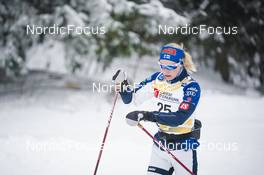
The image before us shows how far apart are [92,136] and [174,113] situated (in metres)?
3.46

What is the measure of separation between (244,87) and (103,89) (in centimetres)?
557

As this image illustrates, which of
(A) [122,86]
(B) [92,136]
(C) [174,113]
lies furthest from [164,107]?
(B) [92,136]

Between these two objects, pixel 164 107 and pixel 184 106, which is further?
pixel 164 107

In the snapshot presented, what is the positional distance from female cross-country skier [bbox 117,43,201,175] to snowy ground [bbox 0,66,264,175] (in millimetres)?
1595

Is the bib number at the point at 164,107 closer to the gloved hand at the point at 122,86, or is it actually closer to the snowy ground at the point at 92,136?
the gloved hand at the point at 122,86

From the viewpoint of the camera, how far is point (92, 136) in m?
6.39

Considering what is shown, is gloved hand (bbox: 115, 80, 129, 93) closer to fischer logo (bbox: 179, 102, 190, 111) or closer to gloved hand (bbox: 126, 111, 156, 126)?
gloved hand (bbox: 126, 111, 156, 126)

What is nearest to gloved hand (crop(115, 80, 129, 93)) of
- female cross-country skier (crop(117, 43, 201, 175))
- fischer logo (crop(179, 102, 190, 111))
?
female cross-country skier (crop(117, 43, 201, 175))

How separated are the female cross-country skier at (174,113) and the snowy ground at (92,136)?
1595mm

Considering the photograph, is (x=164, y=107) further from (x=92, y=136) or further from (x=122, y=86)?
(x=92, y=136)

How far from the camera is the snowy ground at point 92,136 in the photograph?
5032 millimetres

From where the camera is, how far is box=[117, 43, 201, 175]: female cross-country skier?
10.4 feet

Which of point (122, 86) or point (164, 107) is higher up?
point (122, 86)

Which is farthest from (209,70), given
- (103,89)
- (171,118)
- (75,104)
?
(171,118)
